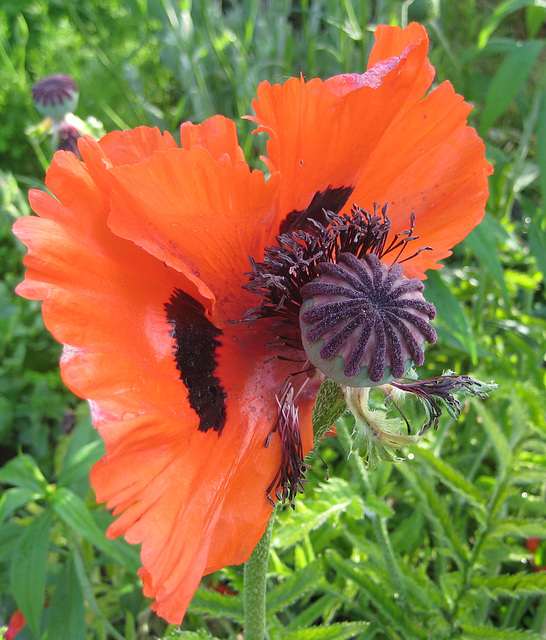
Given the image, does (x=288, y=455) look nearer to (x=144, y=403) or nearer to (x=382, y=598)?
(x=144, y=403)

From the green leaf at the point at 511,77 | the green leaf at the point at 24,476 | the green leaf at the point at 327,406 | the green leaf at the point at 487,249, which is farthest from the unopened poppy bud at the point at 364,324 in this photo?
the green leaf at the point at 511,77

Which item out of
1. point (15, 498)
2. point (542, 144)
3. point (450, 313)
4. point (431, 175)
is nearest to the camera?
point (431, 175)

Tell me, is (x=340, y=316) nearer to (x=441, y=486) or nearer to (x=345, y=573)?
(x=345, y=573)

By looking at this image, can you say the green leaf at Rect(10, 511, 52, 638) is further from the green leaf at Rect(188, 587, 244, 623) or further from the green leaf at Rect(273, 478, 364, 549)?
the green leaf at Rect(273, 478, 364, 549)

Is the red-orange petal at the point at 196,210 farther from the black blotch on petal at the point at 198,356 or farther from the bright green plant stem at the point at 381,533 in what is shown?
the bright green plant stem at the point at 381,533

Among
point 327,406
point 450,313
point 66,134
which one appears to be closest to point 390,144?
point 327,406

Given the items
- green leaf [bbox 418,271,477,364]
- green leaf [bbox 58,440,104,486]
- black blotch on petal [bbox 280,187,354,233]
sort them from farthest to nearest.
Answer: green leaf [bbox 418,271,477,364] < green leaf [bbox 58,440,104,486] < black blotch on petal [bbox 280,187,354,233]

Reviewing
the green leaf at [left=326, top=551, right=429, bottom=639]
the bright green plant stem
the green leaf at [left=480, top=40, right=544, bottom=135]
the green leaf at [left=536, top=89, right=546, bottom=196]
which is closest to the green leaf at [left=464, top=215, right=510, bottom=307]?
the green leaf at [left=536, top=89, right=546, bottom=196]

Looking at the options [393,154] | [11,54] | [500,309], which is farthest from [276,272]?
[11,54]
